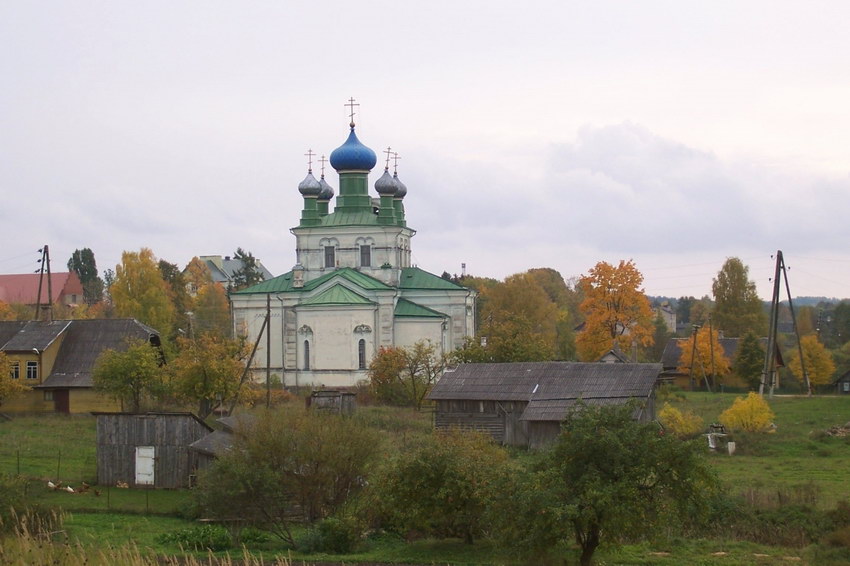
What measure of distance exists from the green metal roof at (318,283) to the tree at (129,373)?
60.3ft

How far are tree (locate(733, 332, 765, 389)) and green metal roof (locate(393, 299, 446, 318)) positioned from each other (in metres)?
13.2

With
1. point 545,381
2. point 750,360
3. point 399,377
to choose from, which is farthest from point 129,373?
point 750,360

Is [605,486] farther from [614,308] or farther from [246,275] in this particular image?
[246,275]

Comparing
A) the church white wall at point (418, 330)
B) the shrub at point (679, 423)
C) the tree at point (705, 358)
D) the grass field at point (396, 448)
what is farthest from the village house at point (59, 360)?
the tree at point (705, 358)

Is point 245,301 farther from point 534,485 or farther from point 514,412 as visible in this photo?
point 534,485

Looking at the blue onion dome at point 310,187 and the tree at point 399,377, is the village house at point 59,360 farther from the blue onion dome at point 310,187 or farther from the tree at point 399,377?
the blue onion dome at point 310,187

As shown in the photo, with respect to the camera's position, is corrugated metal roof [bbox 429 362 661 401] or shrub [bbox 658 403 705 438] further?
shrub [bbox 658 403 705 438]

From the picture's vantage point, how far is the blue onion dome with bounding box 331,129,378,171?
63.2 metres

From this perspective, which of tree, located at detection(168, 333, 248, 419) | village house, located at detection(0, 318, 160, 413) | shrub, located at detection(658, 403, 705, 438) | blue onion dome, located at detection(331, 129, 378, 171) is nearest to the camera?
shrub, located at detection(658, 403, 705, 438)

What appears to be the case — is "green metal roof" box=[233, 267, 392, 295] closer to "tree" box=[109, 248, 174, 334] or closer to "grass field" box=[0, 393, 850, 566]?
"tree" box=[109, 248, 174, 334]

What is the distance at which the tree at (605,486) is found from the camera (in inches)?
763

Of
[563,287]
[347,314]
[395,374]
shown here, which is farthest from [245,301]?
[563,287]

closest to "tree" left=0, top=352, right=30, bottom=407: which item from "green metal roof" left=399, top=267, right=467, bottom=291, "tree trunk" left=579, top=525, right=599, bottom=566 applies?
"green metal roof" left=399, top=267, right=467, bottom=291

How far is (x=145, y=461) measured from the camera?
2991cm
